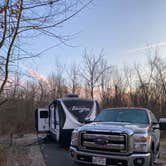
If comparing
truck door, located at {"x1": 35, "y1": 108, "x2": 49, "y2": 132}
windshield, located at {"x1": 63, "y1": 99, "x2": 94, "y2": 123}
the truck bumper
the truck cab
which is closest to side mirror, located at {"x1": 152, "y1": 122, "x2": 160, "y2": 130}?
the truck cab

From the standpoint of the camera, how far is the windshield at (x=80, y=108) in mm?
18219

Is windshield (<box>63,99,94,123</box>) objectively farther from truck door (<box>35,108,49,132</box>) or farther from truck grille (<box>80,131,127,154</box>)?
truck grille (<box>80,131,127,154</box>)

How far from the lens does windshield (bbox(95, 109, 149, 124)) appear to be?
10804mm

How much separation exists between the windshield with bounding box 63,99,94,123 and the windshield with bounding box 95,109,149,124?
6674 millimetres

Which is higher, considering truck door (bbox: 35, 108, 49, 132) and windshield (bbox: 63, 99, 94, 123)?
windshield (bbox: 63, 99, 94, 123)

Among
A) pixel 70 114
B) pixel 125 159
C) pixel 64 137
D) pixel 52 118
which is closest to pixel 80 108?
pixel 70 114

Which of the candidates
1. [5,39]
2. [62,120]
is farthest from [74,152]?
[62,120]

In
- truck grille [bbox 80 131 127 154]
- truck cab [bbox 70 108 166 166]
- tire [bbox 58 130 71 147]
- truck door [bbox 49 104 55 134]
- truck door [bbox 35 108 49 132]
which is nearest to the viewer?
truck cab [bbox 70 108 166 166]

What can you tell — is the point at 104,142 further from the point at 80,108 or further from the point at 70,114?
the point at 80,108

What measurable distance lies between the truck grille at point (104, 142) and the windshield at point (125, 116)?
149cm

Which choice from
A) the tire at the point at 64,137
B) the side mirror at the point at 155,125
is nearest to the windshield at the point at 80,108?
the tire at the point at 64,137

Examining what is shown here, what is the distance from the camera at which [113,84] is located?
152 feet

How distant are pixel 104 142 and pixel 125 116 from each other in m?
1.90

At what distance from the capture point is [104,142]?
9.37 meters
